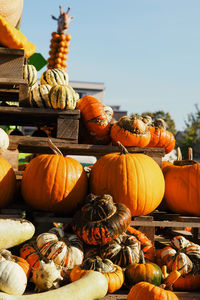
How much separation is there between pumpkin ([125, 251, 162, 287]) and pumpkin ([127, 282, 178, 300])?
0.44ft

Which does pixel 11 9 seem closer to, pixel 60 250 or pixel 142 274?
pixel 60 250

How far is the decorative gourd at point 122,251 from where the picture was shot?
8.88ft

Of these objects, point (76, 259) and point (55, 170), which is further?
point (55, 170)

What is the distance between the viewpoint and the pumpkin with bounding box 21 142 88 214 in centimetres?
320

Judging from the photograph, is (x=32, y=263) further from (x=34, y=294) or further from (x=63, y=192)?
(x=63, y=192)

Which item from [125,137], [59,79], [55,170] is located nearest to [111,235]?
[55,170]

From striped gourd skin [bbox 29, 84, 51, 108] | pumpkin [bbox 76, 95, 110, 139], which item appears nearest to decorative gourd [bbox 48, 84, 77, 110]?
striped gourd skin [bbox 29, 84, 51, 108]

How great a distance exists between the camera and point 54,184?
3197 millimetres

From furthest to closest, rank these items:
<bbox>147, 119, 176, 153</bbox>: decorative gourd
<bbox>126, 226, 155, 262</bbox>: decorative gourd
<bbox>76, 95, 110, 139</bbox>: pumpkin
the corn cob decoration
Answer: the corn cob decoration
<bbox>147, 119, 176, 153</bbox>: decorative gourd
<bbox>76, 95, 110, 139</bbox>: pumpkin
<bbox>126, 226, 155, 262</bbox>: decorative gourd

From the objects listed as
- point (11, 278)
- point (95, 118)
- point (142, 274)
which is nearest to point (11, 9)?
point (95, 118)

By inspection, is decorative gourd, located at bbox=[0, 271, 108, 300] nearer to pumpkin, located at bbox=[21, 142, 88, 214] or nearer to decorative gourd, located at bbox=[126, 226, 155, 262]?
decorative gourd, located at bbox=[126, 226, 155, 262]

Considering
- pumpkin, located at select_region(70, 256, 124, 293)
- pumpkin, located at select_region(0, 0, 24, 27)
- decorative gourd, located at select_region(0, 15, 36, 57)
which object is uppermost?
pumpkin, located at select_region(0, 0, 24, 27)

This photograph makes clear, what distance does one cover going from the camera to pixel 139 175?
10.5 feet

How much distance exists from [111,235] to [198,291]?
753 millimetres
